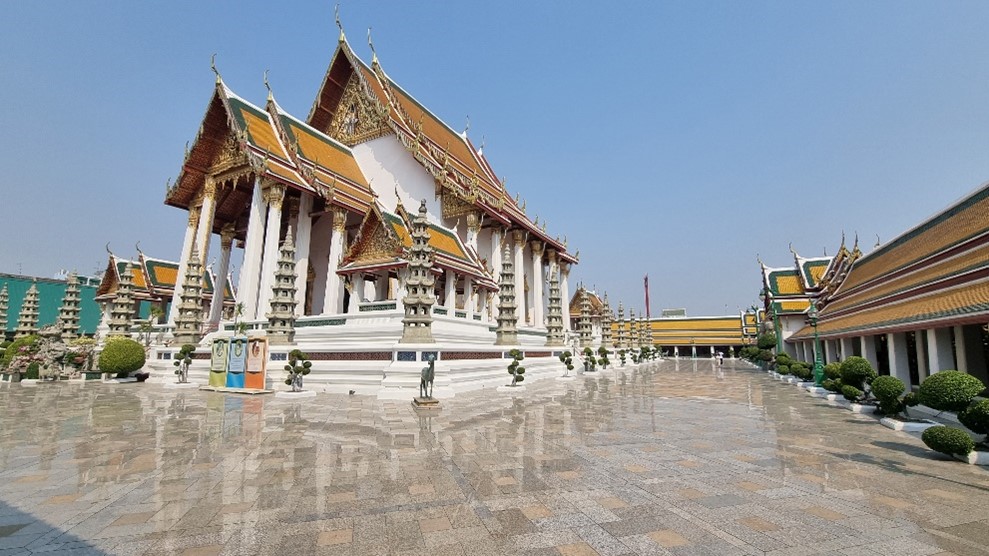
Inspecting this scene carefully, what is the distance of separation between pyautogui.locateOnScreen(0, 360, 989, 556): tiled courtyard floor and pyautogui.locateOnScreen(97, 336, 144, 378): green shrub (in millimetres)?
11145

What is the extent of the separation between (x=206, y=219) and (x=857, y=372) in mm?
27850

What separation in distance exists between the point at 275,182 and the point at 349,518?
21.2 m

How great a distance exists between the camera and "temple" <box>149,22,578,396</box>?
17578 mm

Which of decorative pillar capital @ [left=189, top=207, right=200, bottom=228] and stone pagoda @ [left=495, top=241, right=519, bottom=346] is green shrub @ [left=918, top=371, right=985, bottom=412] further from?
decorative pillar capital @ [left=189, top=207, right=200, bottom=228]

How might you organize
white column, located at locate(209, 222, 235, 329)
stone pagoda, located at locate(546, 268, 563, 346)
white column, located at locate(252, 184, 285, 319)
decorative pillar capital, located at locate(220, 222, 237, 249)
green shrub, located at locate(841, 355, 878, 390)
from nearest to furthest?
green shrub, located at locate(841, 355, 878, 390) < white column, located at locate(252, 184, 285, 319) < white column, located at locate(209, 222, 235, 329) < stone pagoda, located at locate(546, 268, 563, 346) < decorative pillar capital, located at locate(220, 222, 237, 249)

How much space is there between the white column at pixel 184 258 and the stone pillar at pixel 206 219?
66cm

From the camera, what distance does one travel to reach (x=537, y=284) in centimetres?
3528

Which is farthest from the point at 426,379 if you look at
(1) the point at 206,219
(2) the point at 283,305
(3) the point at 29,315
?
(3) the point at 29,315

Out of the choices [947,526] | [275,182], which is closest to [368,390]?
[947,526]

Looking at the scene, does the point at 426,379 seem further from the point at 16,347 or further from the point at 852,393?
the point at 16,347

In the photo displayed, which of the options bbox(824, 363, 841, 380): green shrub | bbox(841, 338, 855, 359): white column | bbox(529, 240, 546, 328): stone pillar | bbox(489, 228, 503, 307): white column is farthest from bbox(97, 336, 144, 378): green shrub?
bbox(841, 338, 855, 359): white column

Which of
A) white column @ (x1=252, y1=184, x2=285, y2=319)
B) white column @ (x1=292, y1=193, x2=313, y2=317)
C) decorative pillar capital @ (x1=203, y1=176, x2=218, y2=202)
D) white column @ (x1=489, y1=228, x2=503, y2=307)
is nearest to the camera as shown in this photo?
white column @ (x1=252, y1=184, x2=285, y2=319)

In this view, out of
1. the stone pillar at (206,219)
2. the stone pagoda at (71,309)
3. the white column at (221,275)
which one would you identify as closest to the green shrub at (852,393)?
the white column at (221,275)

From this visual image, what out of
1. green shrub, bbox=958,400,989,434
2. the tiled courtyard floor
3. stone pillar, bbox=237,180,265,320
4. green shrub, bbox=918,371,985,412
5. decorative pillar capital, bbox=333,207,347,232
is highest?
decorative pillar capital, bbox=333,207,347,232
